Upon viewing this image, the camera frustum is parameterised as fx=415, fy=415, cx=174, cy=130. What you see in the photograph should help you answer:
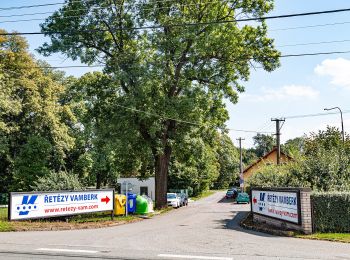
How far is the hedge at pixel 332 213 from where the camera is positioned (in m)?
15.3

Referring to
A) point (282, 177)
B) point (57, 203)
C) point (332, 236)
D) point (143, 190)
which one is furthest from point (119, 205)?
point (143, 190)

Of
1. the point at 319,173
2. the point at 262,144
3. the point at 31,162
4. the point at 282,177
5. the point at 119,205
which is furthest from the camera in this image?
the point at 262,144

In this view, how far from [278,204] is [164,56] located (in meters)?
14.9

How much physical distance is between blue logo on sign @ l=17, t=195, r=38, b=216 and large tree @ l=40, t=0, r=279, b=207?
11689 mm

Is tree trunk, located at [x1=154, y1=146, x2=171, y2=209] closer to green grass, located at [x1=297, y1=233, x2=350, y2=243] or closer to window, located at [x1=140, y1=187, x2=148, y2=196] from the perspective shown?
green grass, located at [x1=297, y1=233, x2=350, y2=243]

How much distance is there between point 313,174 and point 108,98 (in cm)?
1788

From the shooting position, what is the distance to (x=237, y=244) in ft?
40.5

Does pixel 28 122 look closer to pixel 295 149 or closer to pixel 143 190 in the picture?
pixel 143 190

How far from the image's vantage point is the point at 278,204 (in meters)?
17.4

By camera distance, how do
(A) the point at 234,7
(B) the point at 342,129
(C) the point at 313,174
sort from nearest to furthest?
(C) the point at 313,174 < (A) the point at 234,7 < (B) the point at 342,129

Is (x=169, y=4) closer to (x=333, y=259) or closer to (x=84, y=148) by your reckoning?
(x=333, y=259)

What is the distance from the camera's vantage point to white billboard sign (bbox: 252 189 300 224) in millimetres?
15812

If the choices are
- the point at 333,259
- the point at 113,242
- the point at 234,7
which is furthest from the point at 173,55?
the point at 333,259

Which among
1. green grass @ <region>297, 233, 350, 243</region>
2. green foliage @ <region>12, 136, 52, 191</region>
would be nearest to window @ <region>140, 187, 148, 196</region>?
green foliage @ <region>12, 136, 52, 191</region>
